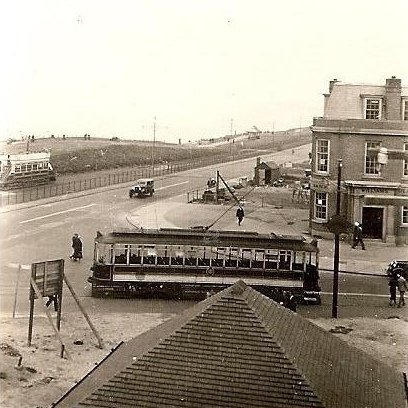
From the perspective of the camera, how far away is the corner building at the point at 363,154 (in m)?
34.8

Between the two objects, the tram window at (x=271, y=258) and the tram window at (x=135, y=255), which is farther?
the tram window at (x=271, y=258)

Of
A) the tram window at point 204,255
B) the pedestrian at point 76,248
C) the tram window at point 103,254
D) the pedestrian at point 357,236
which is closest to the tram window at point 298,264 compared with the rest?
the tram window at point 204,255

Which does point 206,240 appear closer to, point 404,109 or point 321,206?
point 321,206

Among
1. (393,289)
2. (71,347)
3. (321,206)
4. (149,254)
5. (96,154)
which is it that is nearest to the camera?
(71,347)

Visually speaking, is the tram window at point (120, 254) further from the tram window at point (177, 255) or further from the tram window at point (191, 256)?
the tram window at point (191, 256)

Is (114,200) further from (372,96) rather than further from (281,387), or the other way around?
(281,387)

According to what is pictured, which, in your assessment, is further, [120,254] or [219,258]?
[120,254]

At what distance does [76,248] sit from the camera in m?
29.3

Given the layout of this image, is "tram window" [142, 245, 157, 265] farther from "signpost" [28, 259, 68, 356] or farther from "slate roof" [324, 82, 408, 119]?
"slate roof" [324, 82, 408, 119]

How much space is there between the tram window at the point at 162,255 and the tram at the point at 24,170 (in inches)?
1217

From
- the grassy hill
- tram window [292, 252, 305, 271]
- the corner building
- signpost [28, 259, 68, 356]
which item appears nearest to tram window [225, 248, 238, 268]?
tram window [292, 252, 305, 271]

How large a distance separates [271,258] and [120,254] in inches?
212

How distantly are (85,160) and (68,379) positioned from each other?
211 ft

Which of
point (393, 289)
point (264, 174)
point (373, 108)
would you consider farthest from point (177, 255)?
point (264, 174)
